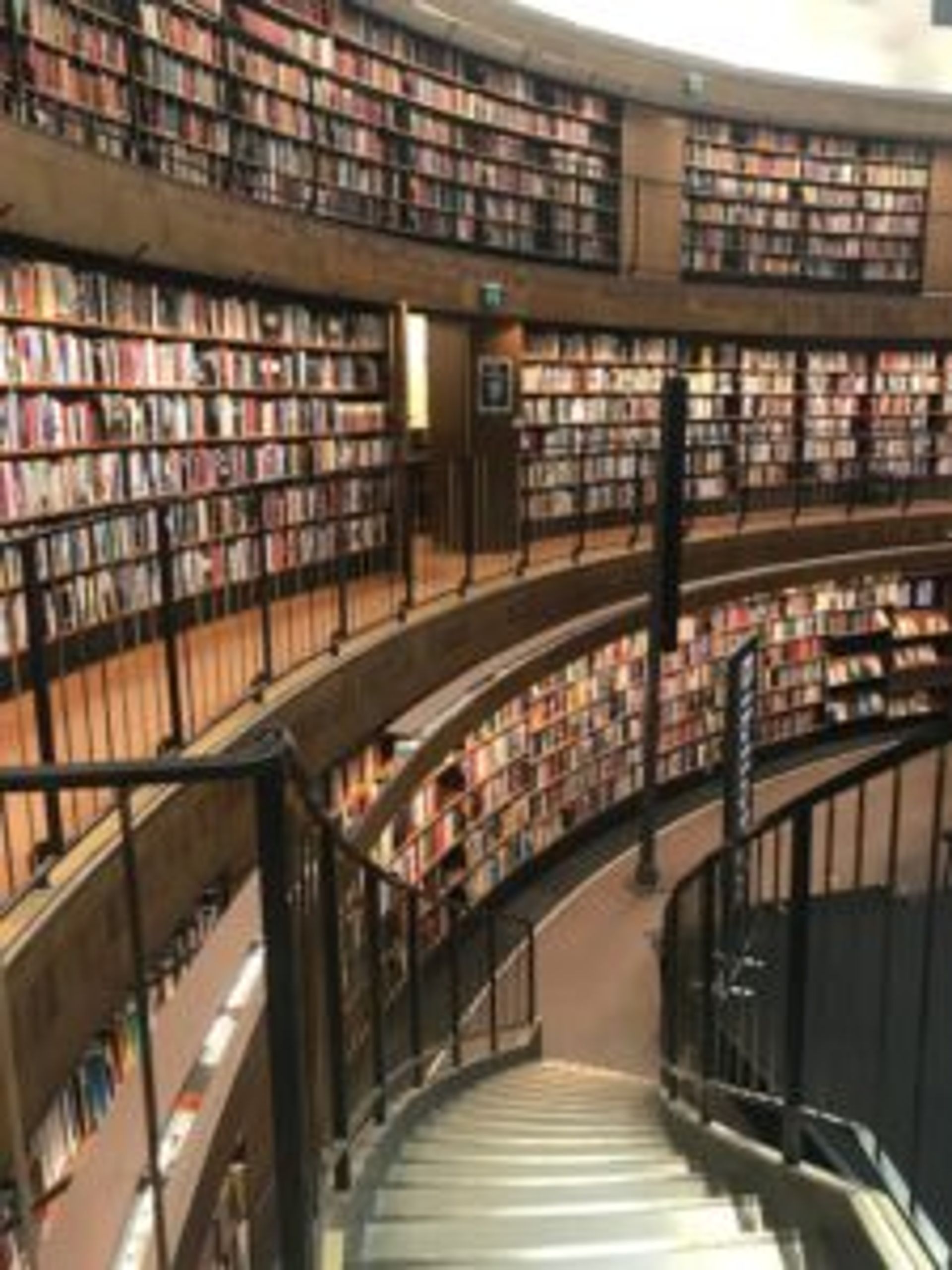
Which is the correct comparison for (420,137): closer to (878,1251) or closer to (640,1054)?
(640,1054)

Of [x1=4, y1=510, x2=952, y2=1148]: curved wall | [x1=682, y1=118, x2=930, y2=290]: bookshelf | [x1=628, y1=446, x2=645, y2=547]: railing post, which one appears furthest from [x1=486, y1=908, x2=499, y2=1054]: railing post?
[x1=682, y1=118, x2=930, y2=290]: bookshelf

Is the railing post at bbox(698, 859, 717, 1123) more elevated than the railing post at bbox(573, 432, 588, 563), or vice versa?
the railing post at bbox(573, 432, 588, 563)

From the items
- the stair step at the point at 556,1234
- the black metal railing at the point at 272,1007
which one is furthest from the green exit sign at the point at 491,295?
the stair step at the point at 556,1234

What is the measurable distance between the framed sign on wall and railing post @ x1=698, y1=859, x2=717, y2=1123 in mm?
5783

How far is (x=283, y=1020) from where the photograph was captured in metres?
1.32

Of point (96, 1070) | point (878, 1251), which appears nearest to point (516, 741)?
point (96, 1070)

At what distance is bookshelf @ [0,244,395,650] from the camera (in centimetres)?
471

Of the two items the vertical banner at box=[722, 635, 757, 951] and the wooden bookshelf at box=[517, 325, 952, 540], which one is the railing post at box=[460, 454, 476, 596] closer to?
the wooden bookshelf at box=[517, 325, 952, 540]

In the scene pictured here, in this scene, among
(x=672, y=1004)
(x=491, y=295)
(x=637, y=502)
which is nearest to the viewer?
(x=672, y=1004)

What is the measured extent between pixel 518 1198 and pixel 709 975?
3.62 feet

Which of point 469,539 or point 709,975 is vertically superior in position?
point 469,539

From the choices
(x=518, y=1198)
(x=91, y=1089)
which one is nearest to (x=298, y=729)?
(x=91, y=1089)

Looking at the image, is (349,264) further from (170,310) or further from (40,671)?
(40,671)

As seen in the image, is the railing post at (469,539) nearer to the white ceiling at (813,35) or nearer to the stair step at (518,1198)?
the stair step at (518,1198)
